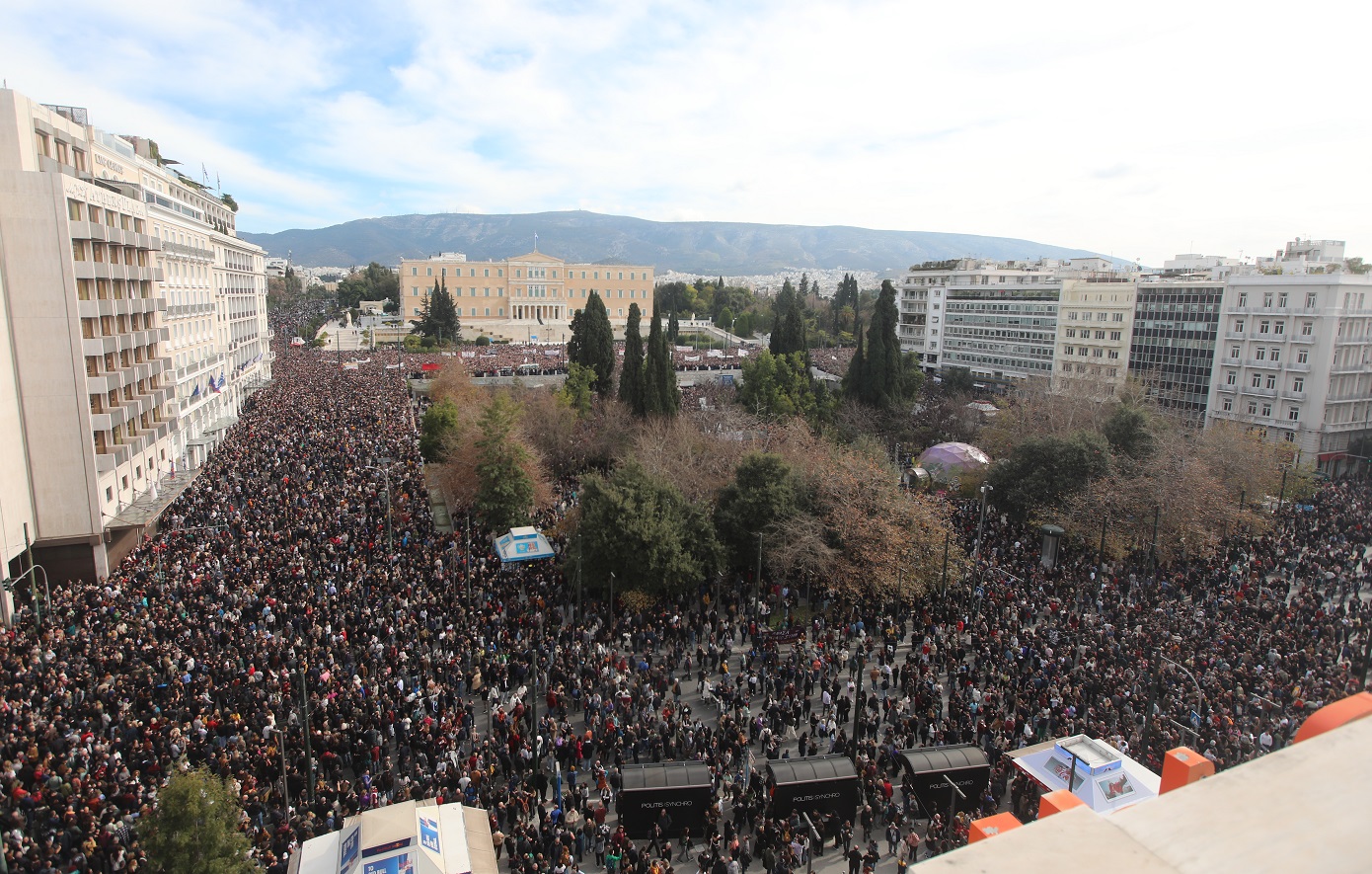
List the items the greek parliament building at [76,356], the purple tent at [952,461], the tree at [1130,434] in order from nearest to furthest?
1. the greek parliament building at [76,356]
2. the tree at [1130,434]
3. the purple tent at [952,461]

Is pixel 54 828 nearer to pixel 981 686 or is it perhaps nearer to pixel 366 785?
pixel 366 785

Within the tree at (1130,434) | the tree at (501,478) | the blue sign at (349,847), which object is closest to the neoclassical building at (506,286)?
the tree at (501,478)

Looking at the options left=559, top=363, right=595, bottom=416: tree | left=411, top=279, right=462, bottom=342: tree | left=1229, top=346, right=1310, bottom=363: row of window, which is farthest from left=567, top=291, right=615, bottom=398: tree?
left=411, top=279, right=462, bottom=342: tree

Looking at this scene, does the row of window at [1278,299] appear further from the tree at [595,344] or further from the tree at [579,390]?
the tree at [579,390]

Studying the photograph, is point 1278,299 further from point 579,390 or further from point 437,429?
point 437,429

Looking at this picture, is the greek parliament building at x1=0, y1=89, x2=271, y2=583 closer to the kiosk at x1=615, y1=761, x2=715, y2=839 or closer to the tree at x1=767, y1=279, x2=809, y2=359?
the kiosk at x1=615, y1=761, x2=715, y2=839

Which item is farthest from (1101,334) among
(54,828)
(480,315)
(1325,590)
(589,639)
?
(480,315)
